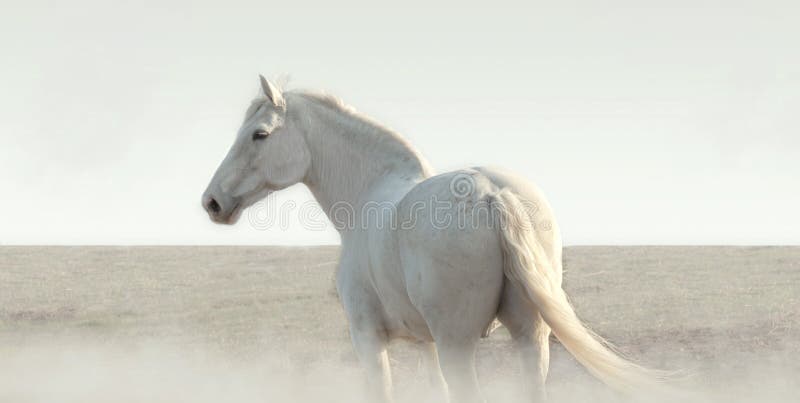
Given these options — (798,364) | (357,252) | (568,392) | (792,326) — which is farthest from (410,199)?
(792,326)

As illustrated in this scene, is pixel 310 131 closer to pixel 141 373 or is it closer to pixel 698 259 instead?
pixel 141 373

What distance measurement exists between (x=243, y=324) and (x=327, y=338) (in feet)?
6.18

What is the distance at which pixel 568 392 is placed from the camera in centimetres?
982

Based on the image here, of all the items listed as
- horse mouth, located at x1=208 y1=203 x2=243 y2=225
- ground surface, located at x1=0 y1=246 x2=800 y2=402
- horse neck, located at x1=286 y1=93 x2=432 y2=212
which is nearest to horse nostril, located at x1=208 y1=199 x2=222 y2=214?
horse mouth, located at x1=208 y1=203 x2=243 y2=225

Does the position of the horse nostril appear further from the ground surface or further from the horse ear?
the ground surface

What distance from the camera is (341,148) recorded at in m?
6.50

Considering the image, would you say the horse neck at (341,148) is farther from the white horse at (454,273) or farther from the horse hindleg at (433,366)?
the horse hindleg at (433,366)

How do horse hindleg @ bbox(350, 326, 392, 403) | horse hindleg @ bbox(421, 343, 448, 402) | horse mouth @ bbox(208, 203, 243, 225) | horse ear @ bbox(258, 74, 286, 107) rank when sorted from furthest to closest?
horse mouth @ bbox(208, 203, 243, 225) < horse ear @ bbox(258, 74, 286, 107) < horse hindleg @ bbox(421, 343, 448, 402) < horse hindleg @ bbox(350, 326, 392, 403)

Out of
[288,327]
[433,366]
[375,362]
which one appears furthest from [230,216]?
[288,327]

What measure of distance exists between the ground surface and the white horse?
1910 mm

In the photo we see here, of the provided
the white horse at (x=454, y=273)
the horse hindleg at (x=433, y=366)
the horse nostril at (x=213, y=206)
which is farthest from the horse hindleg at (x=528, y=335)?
the horse nostril at (x=213, y=206)

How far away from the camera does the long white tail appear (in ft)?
15.5

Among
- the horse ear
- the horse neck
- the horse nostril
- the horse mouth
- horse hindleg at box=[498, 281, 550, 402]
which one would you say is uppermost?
the horse ear

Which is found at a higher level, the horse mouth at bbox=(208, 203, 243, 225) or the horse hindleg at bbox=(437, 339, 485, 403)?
the horse hindleg at bbox=(437, 339, 485, 403)
